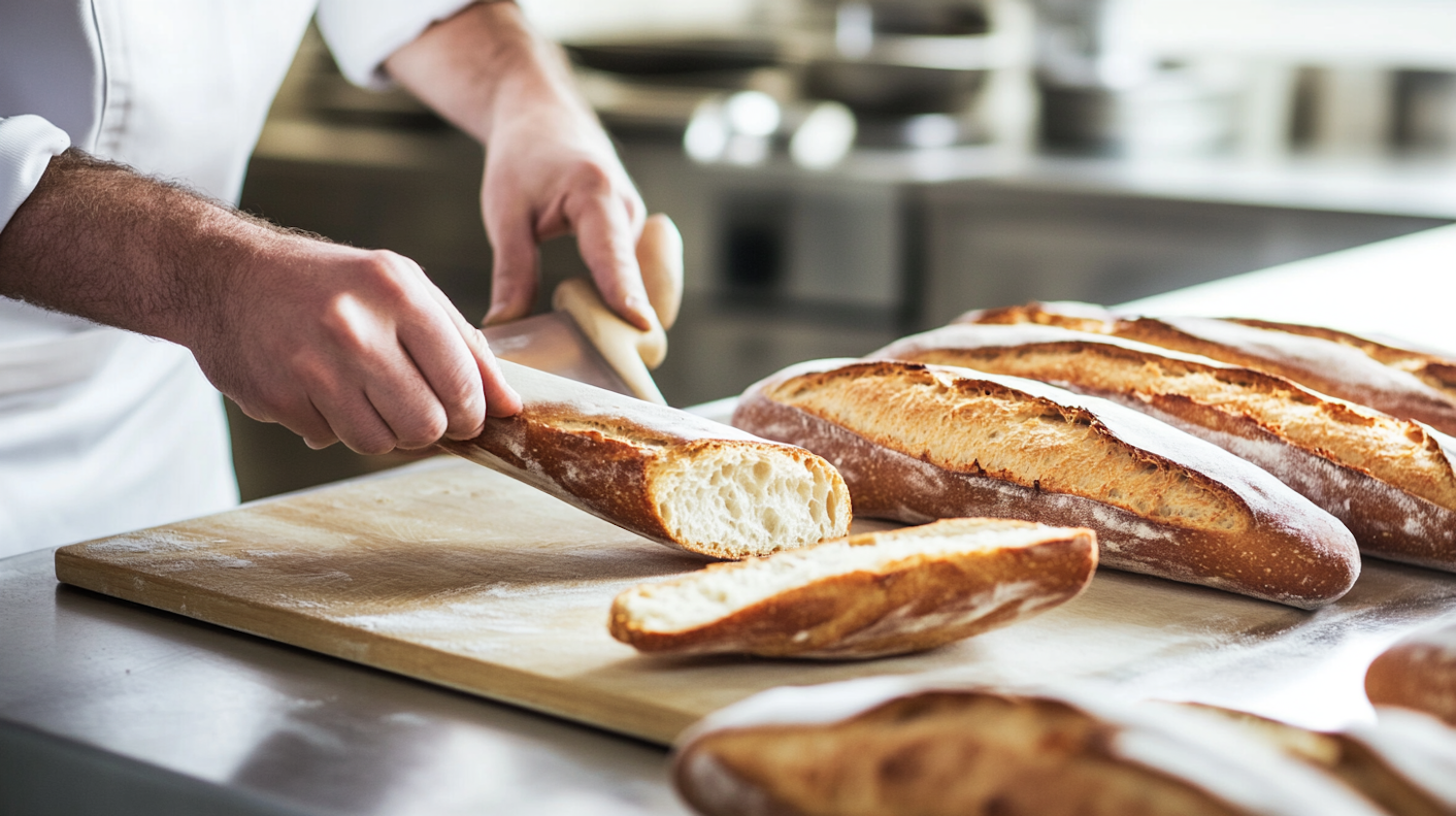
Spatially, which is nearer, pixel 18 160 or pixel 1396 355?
pixel 18 160

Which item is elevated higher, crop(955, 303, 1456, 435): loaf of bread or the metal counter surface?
crop(955, 303, 1456, 435): loaf of bread

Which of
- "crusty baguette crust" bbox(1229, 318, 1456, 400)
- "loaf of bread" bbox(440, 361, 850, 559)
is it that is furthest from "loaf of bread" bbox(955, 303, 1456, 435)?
"loaf of bread" bbox(440, 361, 850, 559)

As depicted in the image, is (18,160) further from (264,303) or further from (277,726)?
(277,726)

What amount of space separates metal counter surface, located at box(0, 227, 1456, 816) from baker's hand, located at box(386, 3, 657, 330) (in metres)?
0.54

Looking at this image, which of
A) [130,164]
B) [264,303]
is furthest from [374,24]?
[264,303]

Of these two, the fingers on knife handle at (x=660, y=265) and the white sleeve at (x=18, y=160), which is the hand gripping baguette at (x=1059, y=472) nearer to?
the fingers on knife handle at (x=660, y=265)

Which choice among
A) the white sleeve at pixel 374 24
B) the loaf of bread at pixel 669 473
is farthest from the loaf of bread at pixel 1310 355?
the white sleeve at pixel 374 24

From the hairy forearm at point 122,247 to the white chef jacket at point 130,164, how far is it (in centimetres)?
18

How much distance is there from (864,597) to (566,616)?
23 cm

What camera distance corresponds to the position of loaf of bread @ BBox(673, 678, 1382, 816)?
1.80 feet

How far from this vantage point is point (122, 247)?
1036 millimetres

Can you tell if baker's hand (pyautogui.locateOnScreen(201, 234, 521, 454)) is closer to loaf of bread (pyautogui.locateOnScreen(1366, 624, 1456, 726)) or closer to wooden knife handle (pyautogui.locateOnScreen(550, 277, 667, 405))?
wooden knife handle (pyautogui.locateOnScreen(550, 277, 667, 405))

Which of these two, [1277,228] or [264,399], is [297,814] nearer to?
[264,399]

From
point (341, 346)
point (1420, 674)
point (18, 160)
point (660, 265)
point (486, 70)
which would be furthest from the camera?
point (486, 70)
